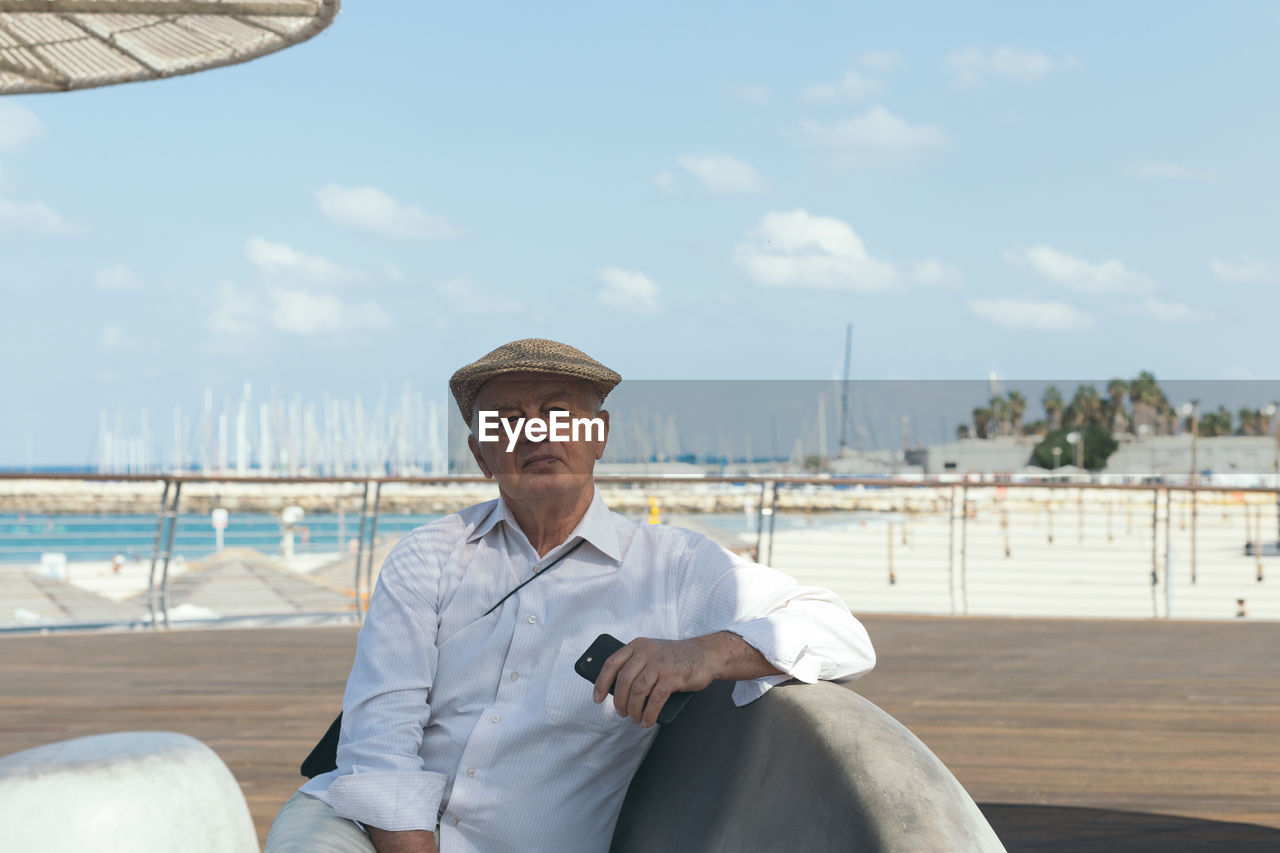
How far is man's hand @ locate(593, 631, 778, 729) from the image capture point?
116 centimetres

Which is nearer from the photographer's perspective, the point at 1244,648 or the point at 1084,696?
the point at 1084,696

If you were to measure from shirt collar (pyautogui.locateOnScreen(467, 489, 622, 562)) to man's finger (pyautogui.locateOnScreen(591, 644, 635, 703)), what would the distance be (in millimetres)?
212

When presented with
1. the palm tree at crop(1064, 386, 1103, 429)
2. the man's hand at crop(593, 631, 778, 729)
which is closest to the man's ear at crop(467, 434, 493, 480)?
the man's hand at crop(593, 631, 778, 729)

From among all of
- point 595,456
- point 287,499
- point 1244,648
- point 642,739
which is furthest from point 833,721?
point 287,499

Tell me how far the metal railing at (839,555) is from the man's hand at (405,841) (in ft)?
11.0

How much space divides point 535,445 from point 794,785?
58 cm

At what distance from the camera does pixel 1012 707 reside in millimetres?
3670

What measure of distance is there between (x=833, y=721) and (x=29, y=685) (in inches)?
159

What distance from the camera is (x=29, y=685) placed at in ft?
13.7

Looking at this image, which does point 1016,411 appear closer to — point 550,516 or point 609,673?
point 550,516

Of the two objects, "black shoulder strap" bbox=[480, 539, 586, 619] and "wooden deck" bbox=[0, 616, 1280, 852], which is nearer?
"black shoulder strap" bbox=[480, 539, 586, 619]

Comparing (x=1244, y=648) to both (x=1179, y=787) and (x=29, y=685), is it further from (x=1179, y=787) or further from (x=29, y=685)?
(x=29, y=685)

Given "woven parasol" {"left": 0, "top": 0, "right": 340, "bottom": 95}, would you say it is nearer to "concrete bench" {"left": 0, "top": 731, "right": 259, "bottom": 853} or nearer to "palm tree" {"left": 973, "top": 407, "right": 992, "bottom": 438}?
"concrete bench" {"left": 0, "top": 731, "right": 259, "bottom": 853}

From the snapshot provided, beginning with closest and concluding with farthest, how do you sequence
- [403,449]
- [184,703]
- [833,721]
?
[833,721] < [184,703] < [403,449]
